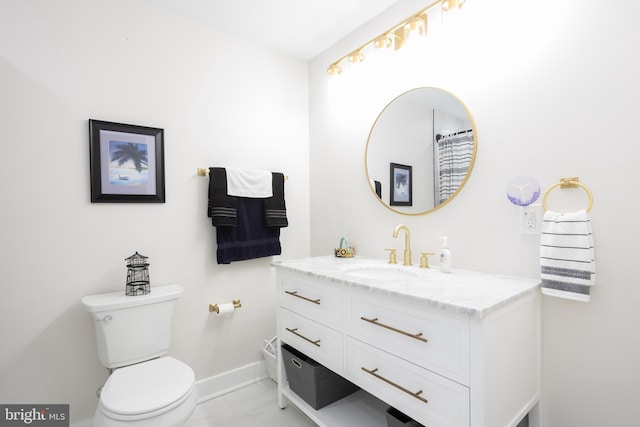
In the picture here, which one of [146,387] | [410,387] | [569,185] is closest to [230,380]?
[146,387]

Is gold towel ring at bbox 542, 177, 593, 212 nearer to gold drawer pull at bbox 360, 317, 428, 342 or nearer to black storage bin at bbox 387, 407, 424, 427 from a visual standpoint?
gold drawer pull at bbox 360, 317, 428, 342

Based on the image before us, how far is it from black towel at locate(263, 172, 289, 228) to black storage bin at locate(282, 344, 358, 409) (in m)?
0.86

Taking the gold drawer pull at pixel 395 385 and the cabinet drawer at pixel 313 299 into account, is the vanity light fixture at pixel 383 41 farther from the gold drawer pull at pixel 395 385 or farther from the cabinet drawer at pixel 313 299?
the gold drawer pull at pixel 395 385

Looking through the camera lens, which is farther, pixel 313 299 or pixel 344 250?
pixel 344 250

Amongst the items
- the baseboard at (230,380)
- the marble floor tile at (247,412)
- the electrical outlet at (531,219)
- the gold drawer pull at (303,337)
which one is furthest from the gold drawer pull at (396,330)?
the baseboard at (230,380)

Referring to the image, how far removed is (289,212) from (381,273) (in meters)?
0.99

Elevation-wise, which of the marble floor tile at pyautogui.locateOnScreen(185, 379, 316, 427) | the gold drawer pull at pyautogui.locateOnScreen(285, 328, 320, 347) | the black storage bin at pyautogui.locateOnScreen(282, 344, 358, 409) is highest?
the gold drawer pull at pyautogui.locateOnScreen(285, 328, 320, 347)

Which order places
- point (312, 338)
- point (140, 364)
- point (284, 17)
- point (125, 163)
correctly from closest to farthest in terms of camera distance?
point (140, 364) → point (312, 338) → point (125, 163) → point (284, 17)

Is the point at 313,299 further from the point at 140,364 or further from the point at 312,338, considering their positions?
the point at 140,364

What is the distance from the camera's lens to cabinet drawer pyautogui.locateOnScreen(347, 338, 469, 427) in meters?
1.06

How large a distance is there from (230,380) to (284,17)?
2442 mm

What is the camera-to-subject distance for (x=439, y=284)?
1328 millimetres

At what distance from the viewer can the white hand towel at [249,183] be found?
2100 millimetres

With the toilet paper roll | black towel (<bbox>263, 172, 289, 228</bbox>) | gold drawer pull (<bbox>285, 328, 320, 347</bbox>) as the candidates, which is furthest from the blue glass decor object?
the toilet paper roll
